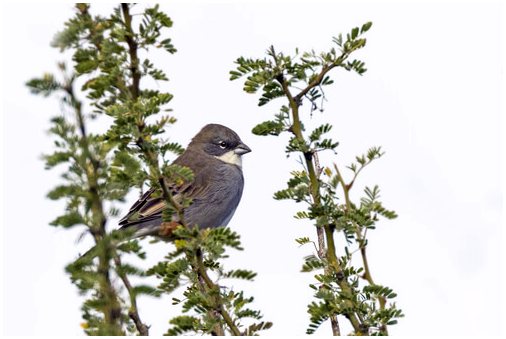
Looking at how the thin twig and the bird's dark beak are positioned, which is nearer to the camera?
the thin twig

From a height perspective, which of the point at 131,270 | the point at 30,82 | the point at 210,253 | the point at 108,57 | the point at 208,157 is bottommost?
the point at 131,270

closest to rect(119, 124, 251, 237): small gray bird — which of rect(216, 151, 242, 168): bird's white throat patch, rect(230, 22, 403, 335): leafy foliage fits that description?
rect(216, 151, 242, 168): bird's white throat patch

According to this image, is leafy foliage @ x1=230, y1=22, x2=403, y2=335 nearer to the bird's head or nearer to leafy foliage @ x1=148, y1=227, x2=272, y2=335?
leafy foliage @ x1=148, y1=227, x2=272, y2=335

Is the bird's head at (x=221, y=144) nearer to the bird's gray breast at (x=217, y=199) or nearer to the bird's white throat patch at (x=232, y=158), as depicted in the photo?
the bird's white throat patch at (x=232, y=158)

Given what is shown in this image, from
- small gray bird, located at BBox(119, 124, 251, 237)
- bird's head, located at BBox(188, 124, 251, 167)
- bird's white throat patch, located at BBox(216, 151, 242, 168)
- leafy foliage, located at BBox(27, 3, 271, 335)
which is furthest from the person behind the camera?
bird's head, located at BBox(188, 124, 251, 167)

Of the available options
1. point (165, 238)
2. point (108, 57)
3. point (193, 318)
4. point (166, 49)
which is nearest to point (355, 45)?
point (166, 49)

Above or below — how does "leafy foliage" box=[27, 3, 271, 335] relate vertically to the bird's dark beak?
below

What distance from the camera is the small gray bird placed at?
29.7 ft

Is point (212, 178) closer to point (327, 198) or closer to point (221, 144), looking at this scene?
point (221, 144)

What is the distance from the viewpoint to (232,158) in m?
10.1

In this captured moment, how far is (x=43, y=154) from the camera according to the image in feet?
9.37

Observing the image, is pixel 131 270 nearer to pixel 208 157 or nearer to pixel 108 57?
pixel 108 57

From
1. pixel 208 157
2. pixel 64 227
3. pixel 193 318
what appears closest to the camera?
pixel 64 227

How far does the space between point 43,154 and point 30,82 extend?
252 millimetres
